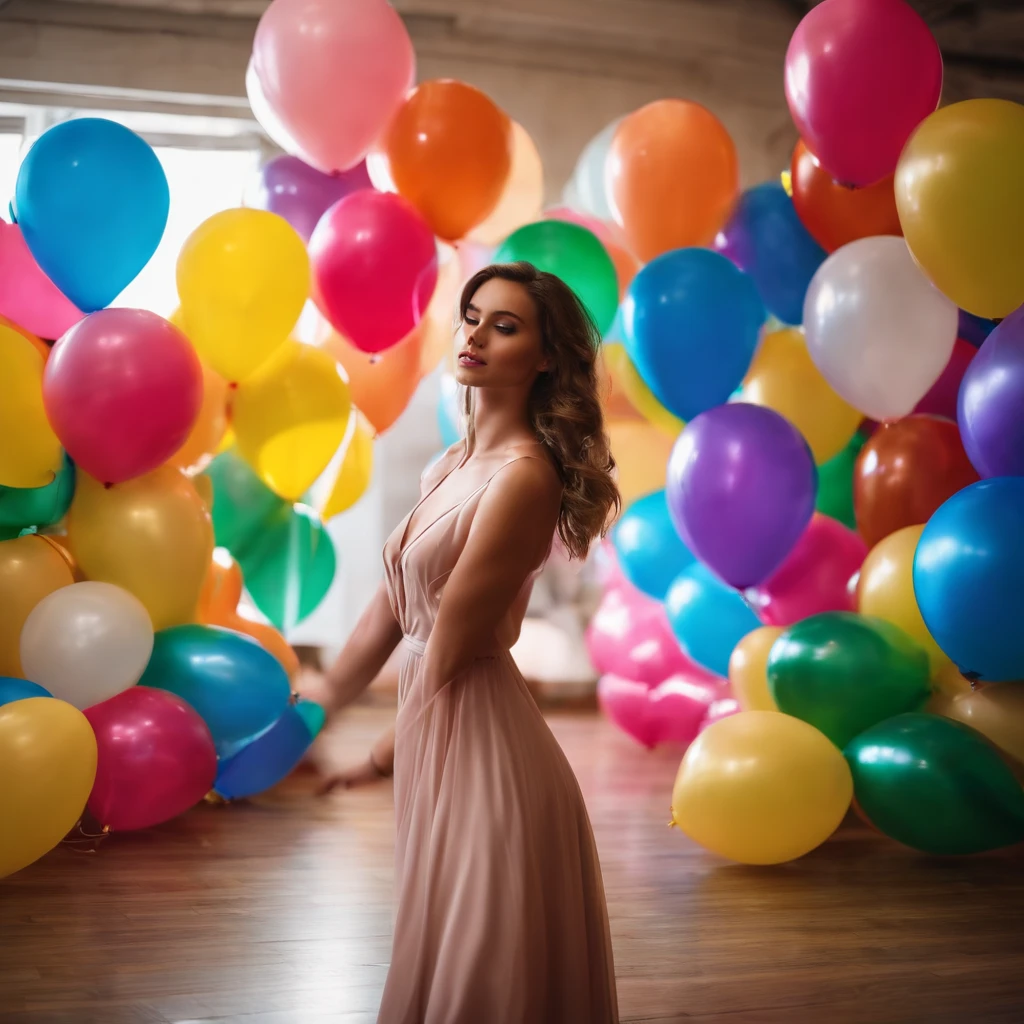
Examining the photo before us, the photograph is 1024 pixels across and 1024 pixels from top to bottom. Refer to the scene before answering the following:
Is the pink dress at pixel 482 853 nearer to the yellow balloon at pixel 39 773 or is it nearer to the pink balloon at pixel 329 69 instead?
the yellow balloon at pixel 39 773

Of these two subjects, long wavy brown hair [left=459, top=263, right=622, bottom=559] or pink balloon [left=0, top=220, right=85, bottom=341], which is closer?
long wavy brown hair [left=459, top=263, right=622, bottom=559]

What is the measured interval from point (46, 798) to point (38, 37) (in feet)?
11.6

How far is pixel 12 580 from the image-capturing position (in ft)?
8.45

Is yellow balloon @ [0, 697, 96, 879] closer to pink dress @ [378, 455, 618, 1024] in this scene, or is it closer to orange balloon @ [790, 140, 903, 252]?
pink dress @ [378, 455, 618, 1024]

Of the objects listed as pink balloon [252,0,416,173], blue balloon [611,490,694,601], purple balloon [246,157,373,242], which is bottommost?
blue balloon [611,490,694,601]

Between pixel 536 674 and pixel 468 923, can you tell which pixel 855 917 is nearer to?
pixel 468 923

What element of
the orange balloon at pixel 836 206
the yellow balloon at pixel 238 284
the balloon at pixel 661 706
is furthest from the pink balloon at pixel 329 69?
the balloon at pixel 661 706

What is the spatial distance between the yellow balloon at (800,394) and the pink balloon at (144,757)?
1.78 meters

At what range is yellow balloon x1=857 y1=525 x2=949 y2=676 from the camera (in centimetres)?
288

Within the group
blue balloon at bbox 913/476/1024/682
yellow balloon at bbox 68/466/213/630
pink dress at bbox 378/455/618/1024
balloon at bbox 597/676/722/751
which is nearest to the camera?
pink dress at bbox 378/455/618/1024

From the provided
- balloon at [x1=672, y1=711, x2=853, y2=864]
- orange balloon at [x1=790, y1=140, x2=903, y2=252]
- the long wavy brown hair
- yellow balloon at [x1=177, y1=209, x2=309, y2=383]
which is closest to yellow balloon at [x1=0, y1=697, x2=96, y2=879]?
yellow balloon at [x1=177, y1=209, x2=309, y2=383]

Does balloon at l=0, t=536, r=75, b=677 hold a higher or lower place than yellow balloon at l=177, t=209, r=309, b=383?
lower

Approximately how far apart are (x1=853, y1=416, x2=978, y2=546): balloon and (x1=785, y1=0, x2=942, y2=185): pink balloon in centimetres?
72

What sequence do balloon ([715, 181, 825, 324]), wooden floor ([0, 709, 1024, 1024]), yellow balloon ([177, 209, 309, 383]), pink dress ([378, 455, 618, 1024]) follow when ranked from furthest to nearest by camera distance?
balloon ([715, 181, 825, 324]), yellow balloon ([177, 209, 309, 383]), wooden floor ([0, 709, 1024, 1024]), pink dress ([378, 455, 618, 1024])
